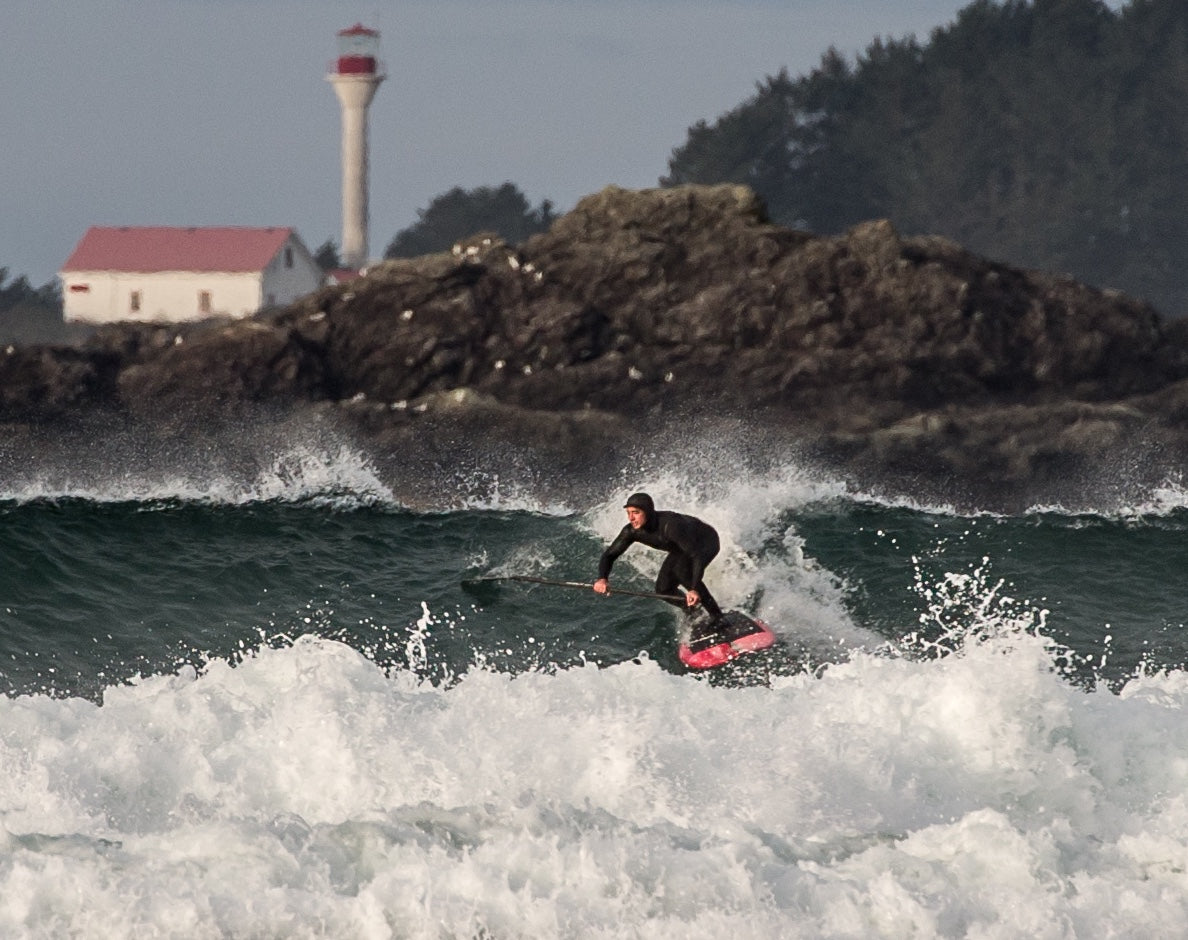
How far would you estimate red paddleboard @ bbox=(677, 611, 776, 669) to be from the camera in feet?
45.8

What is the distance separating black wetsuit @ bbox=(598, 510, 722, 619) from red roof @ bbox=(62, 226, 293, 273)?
40149 mm

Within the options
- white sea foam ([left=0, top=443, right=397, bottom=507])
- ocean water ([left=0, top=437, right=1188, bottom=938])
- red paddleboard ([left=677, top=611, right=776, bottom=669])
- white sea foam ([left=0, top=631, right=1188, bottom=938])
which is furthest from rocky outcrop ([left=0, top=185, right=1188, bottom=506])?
white sea foam ([left=0, top=631, right=1188, bottom=938])

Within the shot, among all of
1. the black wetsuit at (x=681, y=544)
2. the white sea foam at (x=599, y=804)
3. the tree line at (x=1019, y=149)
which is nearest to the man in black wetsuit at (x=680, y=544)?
the black wetsuit at (x=681, y=544)

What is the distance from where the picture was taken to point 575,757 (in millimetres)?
10203

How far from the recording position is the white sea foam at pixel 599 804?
835 centimetres

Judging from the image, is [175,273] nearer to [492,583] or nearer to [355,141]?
[355,141]

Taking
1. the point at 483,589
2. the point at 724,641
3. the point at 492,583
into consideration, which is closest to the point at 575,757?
the point at 724,641

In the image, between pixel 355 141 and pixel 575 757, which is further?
pixel 355 141

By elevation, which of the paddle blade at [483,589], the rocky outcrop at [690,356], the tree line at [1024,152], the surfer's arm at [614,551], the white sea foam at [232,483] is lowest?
the paddle blade at [483,589]

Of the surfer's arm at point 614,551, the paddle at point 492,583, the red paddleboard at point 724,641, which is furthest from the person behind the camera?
the paddle at point 492,583

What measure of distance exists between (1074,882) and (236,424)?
16.5 metres

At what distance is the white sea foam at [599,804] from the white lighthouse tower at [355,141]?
47.3 m

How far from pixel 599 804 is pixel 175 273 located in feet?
149

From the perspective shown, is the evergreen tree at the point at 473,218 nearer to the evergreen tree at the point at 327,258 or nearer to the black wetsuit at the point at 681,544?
the evergreen tree at the point at 327,258
